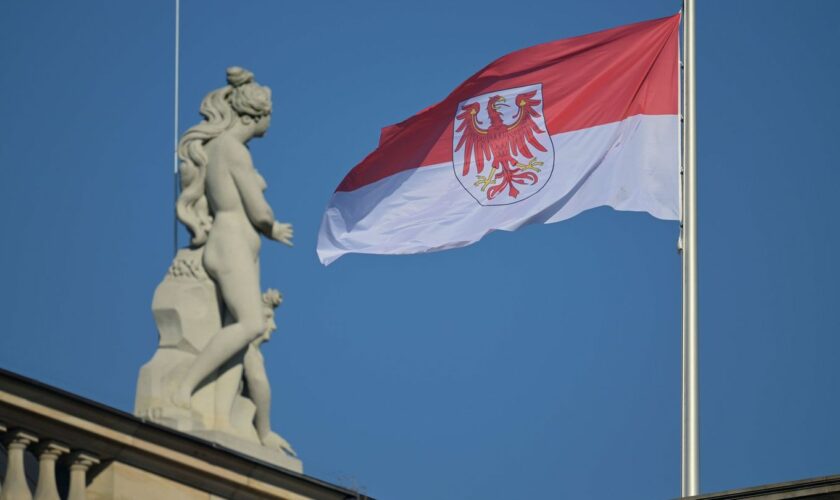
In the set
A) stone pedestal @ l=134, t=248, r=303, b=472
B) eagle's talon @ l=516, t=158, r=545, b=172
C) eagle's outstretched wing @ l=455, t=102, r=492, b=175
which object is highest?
eagle's outstretched wing @ l=455, t=102, r=492, b=175

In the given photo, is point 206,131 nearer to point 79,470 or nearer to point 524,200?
point 79,470

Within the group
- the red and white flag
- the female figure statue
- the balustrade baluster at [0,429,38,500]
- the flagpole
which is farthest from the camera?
the red and white flag

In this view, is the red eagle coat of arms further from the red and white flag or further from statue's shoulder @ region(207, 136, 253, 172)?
statue's shoulder @ region(207, 136, 253, 172)

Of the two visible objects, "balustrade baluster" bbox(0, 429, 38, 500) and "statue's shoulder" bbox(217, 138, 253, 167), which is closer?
"balustrade baluster" bbox(0, 429, 38, 500)

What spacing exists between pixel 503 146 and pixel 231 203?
29.9ft

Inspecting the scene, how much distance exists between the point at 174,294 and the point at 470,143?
10.0 m

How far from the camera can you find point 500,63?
111 ft

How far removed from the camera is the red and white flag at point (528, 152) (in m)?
32.1

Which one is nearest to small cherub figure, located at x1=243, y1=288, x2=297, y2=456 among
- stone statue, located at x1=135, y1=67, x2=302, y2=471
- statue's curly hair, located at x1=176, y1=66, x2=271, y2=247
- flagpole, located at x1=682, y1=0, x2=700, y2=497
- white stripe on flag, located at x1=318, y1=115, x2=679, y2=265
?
stone statue, located at x1=135, y1=67, x2=302, y2=471

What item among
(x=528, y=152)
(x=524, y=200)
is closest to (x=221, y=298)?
(x=524, y=200)

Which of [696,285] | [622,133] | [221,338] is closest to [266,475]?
[221,338]

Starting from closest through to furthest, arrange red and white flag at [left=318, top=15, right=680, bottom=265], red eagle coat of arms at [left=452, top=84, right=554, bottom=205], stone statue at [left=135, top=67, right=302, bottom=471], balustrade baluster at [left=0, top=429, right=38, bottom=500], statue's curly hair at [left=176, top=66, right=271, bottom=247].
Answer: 1. balustrade baluster at [left=0, top=429, right=38, bottom=500]
2. stone statue at [left=135, top=67, right=302, bottom=471]
3. statue's curly hair at [left=176, top=66, right=271, bottom=247]
4. red and white flag at [left=318, top=15, right=680, bottom=265]
5. red eagle coat of arms at [left=452, top=84, right=554, bottom=205]

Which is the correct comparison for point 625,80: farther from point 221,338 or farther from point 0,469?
point 0,469

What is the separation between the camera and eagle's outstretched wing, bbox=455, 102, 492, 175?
110 feet
